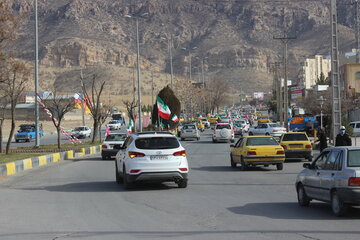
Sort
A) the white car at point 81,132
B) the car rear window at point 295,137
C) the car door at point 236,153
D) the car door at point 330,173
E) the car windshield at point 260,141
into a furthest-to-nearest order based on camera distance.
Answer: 1. the white car at point 81,132
2. the car rear window at point 295,137
3. the car door at point 236,153
4. the car windshield at point 260,141
5. the car door at point 330,173

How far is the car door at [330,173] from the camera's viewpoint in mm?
12484

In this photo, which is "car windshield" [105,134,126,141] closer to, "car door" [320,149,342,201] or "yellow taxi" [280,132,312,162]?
"yellow taxi" [280,132,312,162]

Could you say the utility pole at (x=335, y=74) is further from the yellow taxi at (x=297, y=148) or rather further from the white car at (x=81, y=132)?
the white car at (x=81, y=132)

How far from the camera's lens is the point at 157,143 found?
18.6m

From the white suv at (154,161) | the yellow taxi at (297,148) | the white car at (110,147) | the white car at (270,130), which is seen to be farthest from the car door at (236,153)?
the white car at (270,130)

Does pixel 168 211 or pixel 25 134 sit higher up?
pixel 25 134

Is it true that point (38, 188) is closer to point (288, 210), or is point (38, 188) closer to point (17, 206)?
point (17, 206)

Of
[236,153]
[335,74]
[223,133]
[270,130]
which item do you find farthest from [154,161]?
[270,130]

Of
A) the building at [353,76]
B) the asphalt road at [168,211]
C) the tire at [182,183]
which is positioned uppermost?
the building at [353,76]

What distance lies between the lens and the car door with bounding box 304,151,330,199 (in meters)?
13.3

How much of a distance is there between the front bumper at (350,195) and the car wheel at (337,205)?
19 cm

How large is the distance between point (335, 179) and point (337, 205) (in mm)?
500

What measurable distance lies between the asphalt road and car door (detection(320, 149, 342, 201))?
49cm

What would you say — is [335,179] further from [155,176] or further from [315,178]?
[155,176]
